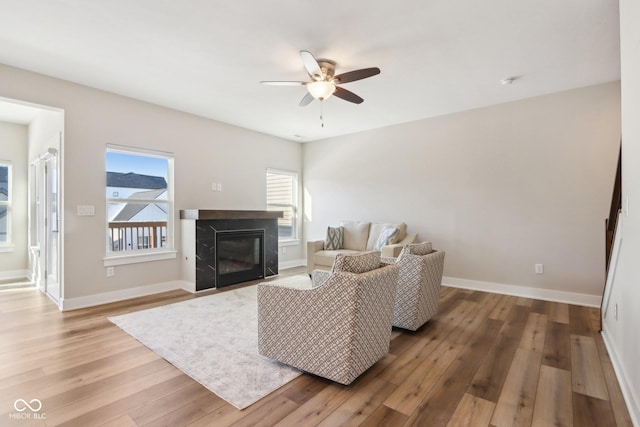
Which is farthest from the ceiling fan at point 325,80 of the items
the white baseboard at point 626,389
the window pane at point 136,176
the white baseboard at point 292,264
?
the white baseboard at point 292,264

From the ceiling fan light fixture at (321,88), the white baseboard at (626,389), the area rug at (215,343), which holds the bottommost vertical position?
the area rug at (215,343)

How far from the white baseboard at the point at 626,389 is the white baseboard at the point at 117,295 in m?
4.80

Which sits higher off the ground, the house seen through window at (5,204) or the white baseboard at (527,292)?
the house seen through window at (5,204)

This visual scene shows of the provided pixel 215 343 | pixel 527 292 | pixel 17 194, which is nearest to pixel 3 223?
pixel 17 194

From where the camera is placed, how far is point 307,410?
6.01 feet

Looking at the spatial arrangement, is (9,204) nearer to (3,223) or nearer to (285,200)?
(3,223)

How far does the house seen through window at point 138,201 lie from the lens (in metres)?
4.18

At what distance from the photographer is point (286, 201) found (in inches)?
269

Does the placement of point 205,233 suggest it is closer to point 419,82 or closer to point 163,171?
point 163,171

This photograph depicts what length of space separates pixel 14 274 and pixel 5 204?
120cm

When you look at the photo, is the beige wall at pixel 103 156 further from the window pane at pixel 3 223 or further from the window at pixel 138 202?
the window pane at pixel 3 223

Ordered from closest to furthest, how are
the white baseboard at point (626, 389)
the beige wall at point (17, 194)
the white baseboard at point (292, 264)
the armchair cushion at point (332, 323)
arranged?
the white baseboard at point (626, 389) < the armchair cushion at point (332, 323) < the beige wall at point (17, 194) < the white baseboard at point (292, 264)

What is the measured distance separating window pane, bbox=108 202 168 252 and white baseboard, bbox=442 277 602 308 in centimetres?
447

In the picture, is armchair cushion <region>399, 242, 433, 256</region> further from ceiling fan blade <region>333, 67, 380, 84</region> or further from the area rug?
ceiling fan blade <region>333, 67, 380, 84</region>
